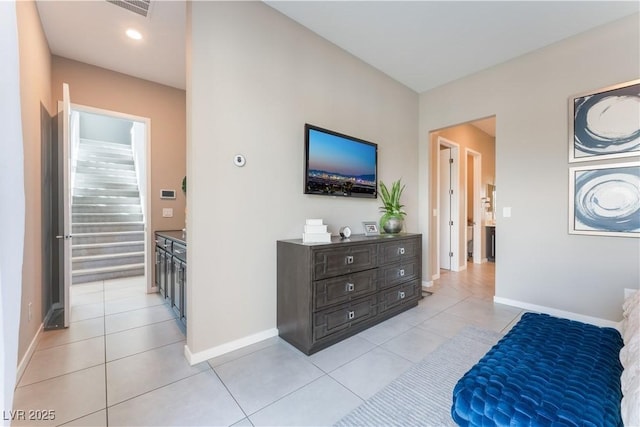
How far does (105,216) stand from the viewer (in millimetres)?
5086

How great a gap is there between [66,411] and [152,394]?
42 cm

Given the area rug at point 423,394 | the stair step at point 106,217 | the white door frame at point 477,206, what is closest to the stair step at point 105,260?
the stair step at point 106,217

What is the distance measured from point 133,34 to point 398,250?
360 centimetres

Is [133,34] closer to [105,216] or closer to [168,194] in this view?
[168,194]

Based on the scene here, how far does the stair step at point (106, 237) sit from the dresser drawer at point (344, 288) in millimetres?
4378

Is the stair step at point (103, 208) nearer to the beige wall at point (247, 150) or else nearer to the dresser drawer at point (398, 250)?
the beige wall at point (247, 150)

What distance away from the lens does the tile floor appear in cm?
149

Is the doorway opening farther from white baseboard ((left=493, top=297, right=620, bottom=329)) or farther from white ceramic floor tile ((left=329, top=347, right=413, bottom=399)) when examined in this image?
white ceramic floor tile ((left=329, top=347, right=413, bottom=399))

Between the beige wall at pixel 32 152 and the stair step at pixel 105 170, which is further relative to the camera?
the stair step at pixel 105 170

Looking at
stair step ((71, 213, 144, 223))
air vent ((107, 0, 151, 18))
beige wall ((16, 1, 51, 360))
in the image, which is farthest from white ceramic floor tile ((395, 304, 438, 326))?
stair step ((71, 213, 144, 223))

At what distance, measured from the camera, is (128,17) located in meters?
2.51

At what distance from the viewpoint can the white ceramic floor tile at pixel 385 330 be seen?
93.2 inches

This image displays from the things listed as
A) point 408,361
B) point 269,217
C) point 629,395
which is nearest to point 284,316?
point 269,217

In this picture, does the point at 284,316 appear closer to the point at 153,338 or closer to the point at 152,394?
the point at 152,394
